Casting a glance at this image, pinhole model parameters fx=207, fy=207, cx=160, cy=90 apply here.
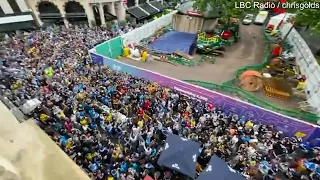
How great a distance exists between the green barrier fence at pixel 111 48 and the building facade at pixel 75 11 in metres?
5.87

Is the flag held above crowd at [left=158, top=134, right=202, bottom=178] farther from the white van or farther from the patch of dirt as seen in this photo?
the white van

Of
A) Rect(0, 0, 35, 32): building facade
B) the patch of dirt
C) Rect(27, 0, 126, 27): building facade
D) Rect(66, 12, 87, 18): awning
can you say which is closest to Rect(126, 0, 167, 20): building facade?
Rect(27, 0, 126, 27): building facade

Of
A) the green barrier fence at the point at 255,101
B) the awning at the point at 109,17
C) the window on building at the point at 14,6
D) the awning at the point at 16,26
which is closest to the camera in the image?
the green barrier fence at the point at 255,101

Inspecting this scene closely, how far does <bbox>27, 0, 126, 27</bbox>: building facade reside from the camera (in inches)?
907

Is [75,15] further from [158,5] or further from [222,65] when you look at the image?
[222,65]

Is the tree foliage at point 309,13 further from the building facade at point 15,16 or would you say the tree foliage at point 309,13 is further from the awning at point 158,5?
the building facade at point 15,16

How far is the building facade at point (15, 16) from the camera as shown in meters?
21.1

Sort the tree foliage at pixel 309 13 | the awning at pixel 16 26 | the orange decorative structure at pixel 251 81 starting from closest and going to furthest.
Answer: the tree foliage at pixel 309 13
the orange decorative structure at pixel 251 81
the awning at pixel 16 26

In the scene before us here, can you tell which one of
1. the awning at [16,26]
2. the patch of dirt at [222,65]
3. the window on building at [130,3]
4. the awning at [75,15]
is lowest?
the patch of dirt at [222,65]

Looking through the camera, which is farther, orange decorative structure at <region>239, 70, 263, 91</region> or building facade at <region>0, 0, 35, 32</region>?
building facade at <region>0, 0, 35, 32</region>

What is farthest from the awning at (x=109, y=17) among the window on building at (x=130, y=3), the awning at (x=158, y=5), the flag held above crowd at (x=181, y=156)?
the flag held above crowd at (x=181, y=156)

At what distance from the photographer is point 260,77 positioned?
1539 centimetres

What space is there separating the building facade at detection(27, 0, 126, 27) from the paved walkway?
681 inches

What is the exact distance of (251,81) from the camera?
50.8 feet
